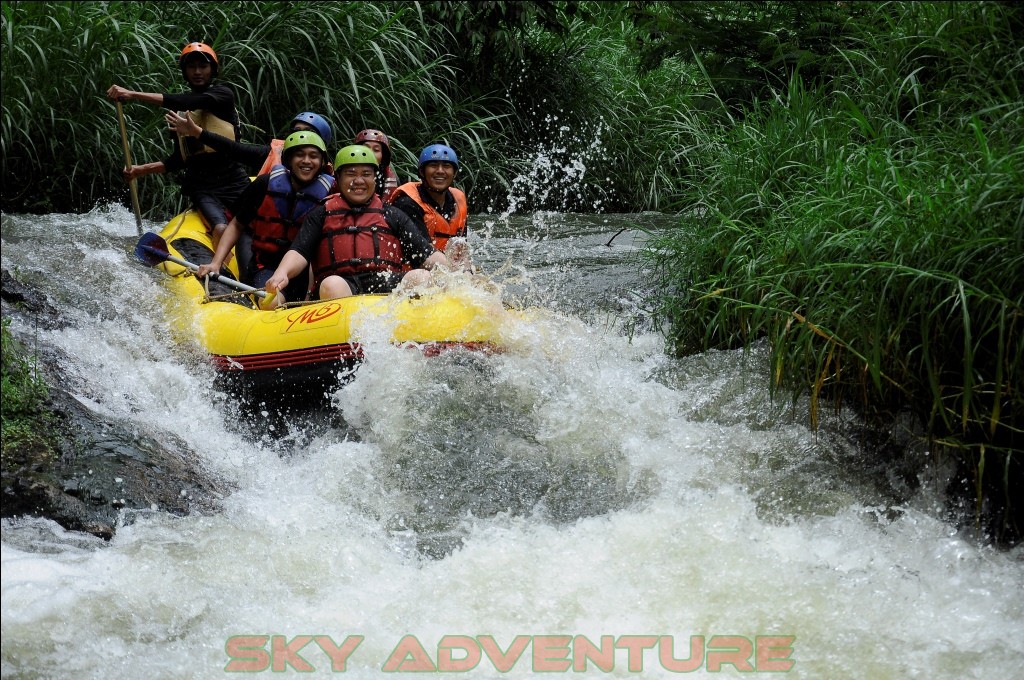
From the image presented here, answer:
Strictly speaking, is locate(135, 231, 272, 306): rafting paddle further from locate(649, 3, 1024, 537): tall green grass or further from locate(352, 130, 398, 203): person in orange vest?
locate(649, 3, 1024, 537): tall green grass

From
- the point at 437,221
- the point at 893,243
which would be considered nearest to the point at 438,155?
the point at 437,221

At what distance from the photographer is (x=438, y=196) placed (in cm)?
538

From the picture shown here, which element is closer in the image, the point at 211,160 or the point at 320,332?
the point at 320,332

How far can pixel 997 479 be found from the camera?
10.7 feet

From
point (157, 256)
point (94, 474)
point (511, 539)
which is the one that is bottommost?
point (511, 539)

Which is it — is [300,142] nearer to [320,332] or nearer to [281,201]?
[281,201]

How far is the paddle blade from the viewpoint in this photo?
15.3ft

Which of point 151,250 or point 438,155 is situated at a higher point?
point 438,155

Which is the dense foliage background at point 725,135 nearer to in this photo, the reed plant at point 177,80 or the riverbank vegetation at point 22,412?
the reed plant at point 177,80

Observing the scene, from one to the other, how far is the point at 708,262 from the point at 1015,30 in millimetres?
1735

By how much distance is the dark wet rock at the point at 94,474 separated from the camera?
3.07 metres

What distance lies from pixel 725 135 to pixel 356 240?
85.6 inches

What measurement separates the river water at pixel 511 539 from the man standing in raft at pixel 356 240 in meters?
0.62

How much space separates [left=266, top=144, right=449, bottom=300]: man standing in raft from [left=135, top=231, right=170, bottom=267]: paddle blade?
1.78 feet
